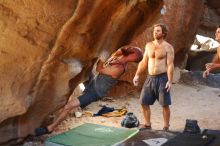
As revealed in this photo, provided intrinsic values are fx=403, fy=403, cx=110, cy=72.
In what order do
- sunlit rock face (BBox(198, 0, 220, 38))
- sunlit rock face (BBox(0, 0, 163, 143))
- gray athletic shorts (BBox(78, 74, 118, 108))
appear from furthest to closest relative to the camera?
sunlit rock face (BBox(198, 0, 220, 38)) < gray athletic shorts (BBox(78, 74, 118, 108)) < sunlit rock face (BBox(0, 0, 163, 143))

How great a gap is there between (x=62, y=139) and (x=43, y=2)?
1928 millimetres

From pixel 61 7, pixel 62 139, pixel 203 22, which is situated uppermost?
pixel 203 22

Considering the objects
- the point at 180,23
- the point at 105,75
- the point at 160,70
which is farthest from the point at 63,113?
the point at 180,23

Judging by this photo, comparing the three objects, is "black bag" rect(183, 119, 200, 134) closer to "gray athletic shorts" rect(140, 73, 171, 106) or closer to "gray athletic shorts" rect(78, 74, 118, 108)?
"gray athletic shorts" rect(140, 73, 171, 106)

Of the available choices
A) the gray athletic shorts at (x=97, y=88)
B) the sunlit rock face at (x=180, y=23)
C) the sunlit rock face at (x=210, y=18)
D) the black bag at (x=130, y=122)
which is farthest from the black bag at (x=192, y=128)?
the sunlit rock face at (x=210, y=18)

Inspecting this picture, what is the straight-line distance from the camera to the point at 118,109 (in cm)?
852

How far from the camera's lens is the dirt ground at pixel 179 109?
7.16 m

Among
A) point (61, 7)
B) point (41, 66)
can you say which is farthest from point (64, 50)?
point (61, 7)

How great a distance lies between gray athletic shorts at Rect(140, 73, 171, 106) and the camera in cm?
619

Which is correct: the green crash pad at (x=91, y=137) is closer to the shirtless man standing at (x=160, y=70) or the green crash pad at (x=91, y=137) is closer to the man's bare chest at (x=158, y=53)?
the shirtless man standing at (x=160, y=70)

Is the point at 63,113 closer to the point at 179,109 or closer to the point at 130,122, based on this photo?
the point at 130,122

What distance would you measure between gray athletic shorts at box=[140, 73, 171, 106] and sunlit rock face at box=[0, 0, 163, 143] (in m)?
0.84

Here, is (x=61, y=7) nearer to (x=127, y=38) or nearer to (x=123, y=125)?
(x=127, y=38)

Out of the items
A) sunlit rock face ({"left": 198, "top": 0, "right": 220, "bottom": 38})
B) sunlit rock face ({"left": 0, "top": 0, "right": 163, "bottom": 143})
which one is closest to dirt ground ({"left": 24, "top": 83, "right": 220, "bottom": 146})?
sunlit rock face ({"left": 0, "top": 0, "right": 163, "bottom": 143})
